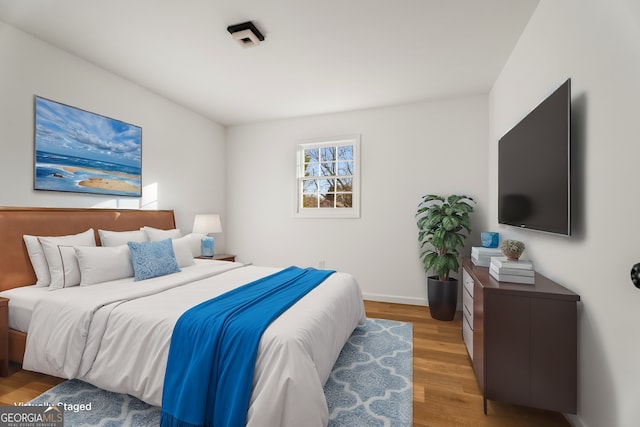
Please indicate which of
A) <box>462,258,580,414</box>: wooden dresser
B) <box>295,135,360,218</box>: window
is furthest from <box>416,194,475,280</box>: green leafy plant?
<box>462,258,580,414</box>: wooden dresser

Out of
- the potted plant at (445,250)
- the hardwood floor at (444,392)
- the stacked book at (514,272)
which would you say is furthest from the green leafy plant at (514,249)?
the potted plant at (445,250)

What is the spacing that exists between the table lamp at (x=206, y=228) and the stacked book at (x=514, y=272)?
336 cm

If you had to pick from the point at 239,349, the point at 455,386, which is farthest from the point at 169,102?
the point at 455,386

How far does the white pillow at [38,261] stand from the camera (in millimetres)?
2334

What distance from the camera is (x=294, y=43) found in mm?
2590

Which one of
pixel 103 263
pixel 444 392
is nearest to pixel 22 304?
pixel 103 263

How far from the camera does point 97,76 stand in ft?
9.75

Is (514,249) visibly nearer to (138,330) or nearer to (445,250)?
(445,250)

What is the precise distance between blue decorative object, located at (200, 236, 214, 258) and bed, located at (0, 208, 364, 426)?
1.25m

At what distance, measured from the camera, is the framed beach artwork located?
2.55 metres

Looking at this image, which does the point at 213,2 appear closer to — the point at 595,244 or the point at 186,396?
the point at 186,396

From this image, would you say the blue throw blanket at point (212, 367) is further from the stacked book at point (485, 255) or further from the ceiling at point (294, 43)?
the ceiling at point (294, 43)

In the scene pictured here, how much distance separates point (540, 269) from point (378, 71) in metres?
2.37

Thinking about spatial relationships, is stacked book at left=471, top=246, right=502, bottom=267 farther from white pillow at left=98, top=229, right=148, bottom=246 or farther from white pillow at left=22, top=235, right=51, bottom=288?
white pillow at left=22, top=235, right=51, bottom=288
